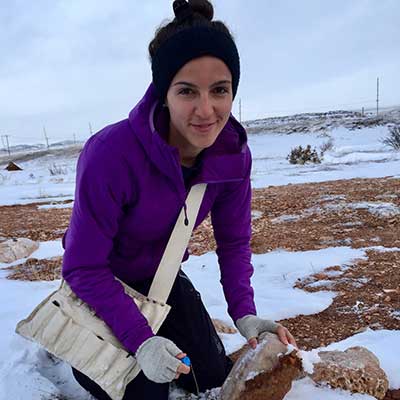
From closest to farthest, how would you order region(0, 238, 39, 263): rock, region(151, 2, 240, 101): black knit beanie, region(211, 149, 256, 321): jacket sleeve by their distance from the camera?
region(151, 2, 240, 101): black knit beanie → region(211, 149, 256, 321): jacket sleeve → region(0, 238, 39, 263): rock

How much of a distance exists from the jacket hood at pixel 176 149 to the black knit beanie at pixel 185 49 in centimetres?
10

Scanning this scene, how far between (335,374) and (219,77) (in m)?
1.42

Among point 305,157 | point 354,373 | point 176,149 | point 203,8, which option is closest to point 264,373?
point 354,373

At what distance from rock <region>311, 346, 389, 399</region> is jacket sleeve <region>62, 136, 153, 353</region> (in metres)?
0.87

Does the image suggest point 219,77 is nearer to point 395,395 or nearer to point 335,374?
point 335,374

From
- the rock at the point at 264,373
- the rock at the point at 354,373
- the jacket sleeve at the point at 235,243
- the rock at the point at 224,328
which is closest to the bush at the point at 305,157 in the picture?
the rock at the point at 224,328

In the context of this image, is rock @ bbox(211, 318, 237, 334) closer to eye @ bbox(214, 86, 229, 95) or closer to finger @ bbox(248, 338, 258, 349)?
finger @ bbox(248, 338, 258, 349)

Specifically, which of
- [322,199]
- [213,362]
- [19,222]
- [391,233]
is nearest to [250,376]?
[213,362]

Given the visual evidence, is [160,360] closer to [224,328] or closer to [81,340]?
[81,340]

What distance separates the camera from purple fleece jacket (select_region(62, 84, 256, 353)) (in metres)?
1.61

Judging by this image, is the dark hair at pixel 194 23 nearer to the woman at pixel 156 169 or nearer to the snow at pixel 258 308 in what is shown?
the woman at pixel 156 169

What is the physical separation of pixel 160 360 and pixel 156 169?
0.74m

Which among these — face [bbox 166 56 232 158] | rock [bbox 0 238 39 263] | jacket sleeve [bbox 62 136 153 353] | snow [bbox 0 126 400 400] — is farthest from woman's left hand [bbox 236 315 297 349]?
rock [bbox 0 238 39 263]

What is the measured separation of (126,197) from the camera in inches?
66.5
